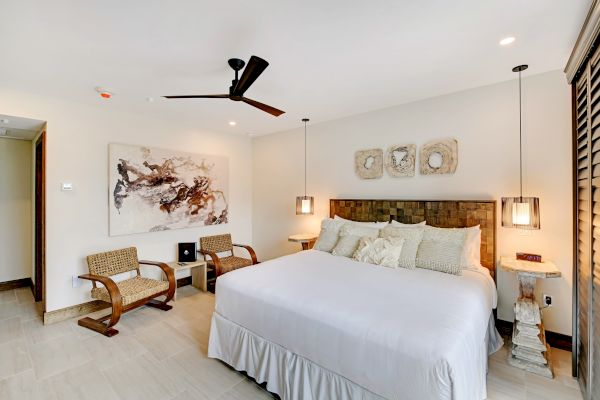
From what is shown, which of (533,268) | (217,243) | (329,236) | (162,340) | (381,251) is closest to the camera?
(533,268)

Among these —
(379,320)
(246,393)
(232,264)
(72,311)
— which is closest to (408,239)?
(379,320)

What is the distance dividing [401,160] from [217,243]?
127 inches

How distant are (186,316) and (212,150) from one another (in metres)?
2.74

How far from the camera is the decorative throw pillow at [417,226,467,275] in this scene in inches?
100

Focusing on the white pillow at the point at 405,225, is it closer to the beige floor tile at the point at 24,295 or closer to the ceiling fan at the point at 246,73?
the ceiling fan at the point at 246,73

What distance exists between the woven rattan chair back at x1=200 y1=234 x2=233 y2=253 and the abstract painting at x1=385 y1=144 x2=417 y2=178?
2.95 m

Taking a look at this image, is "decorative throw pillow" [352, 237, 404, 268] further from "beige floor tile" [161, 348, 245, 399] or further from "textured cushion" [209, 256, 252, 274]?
"textured cushion" [209, 256, 252, 274]

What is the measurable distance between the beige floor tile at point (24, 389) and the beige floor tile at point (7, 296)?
223 centimetres

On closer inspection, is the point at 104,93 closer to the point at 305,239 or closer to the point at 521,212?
the point at 305,239

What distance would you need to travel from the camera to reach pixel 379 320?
158 cm

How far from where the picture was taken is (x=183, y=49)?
218 cm

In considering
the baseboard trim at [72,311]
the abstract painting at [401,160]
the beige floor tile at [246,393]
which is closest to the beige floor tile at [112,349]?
the baseboard trim at [72,311]

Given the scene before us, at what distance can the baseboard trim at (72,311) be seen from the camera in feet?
10.1

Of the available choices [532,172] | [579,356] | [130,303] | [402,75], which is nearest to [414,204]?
[532,172]
